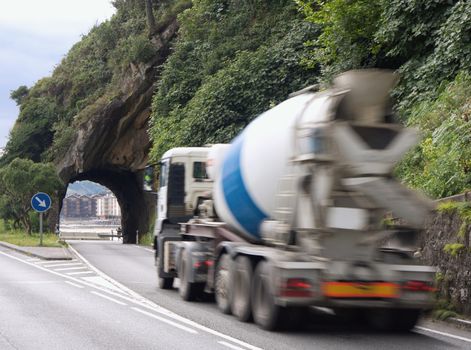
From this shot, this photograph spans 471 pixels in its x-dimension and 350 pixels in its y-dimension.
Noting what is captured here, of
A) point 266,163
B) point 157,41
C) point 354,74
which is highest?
→ point 157,41

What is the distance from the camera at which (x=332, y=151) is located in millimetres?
10320

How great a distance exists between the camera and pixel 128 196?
201 ft

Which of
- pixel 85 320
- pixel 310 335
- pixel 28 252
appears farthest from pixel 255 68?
pixel 310 335

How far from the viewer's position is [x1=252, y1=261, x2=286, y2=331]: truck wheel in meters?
11.0

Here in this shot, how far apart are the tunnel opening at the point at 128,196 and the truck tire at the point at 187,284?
3744 cm

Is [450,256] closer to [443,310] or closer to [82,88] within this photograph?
[443,310]

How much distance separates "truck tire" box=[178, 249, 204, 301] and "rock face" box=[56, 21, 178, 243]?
31892mm

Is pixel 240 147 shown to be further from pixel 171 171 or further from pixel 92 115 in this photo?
pixel 92 115

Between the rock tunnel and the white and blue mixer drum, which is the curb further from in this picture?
the rock tunnel

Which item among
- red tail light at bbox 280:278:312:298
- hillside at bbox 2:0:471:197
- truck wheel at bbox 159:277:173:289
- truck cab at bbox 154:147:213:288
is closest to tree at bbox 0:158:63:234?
hillside at bbox 2:0:471:197

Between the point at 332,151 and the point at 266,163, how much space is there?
1.59m

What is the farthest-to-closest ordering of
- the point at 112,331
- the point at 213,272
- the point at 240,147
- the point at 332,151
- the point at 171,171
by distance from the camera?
1. the point at 171,171
2. the point at 213,272
3. the point at 240,147
4. the point at 112,331
5. the point at 332,151

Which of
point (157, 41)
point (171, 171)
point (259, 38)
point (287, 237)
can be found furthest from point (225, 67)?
point (287, 237)

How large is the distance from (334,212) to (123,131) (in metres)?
40.1
